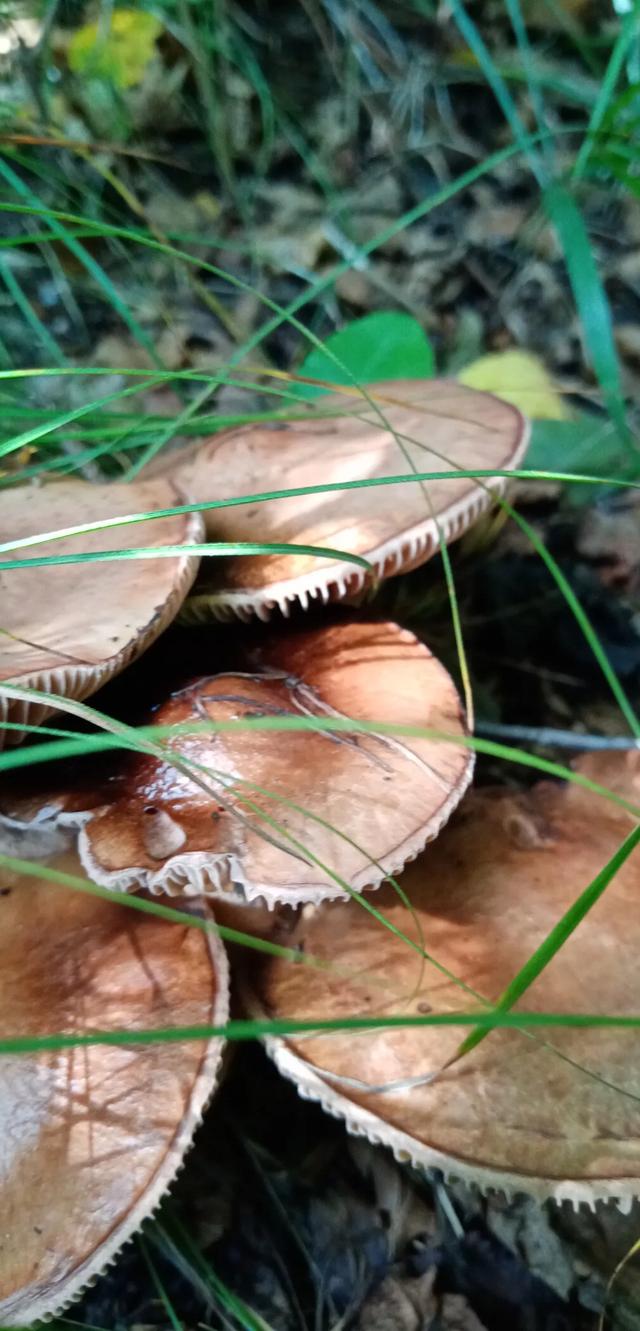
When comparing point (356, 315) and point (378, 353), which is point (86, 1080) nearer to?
point (378, 353)

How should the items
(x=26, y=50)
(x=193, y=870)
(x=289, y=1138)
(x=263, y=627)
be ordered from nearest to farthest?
(x=193, y=870)
(x=289, y=1138)
(x=263, y=627)
(x=26, y=50)

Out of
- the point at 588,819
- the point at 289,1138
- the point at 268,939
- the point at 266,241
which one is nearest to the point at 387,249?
the point at 266,241

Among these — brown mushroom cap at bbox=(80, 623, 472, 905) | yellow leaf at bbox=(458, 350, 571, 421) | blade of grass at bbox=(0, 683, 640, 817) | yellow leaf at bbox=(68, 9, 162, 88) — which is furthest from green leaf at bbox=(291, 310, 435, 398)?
yellow leaf at bbox=(68, 9, 162, 88)

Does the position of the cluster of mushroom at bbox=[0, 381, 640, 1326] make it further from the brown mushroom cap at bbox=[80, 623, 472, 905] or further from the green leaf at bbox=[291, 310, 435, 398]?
the green leaf at bbox=[291, 310, 435, 398]

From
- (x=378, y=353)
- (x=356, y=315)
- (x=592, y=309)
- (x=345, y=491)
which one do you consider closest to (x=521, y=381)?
(x=378, y=353)

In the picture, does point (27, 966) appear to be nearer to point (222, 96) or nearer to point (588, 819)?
point (588, 819)

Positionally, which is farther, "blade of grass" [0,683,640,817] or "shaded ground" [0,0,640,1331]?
"shaded ground" [0,0,640,1331]
